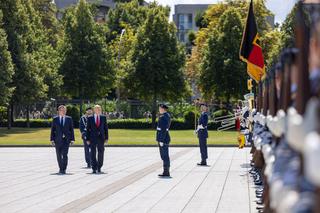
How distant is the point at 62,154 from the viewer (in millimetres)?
20266

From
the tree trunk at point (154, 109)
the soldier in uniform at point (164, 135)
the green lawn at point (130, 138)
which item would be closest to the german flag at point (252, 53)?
the soldier in uniform at point (164, 135)

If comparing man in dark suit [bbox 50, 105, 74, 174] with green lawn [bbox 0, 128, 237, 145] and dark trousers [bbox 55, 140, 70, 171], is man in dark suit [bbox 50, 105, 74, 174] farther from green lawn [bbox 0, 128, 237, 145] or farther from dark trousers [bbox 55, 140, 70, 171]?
green lawn [bbox 0, 128, 237, 145]

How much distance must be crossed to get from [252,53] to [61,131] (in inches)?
226

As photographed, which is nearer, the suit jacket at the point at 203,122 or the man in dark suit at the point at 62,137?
the man in dark suit at the point at 62,137

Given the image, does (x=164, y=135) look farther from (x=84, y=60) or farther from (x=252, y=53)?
(x=84, y=60)

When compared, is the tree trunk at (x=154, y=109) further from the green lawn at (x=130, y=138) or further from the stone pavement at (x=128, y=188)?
the stone pavement at (x=128, y=188)

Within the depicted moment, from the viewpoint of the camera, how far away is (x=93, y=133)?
2059 centimetres

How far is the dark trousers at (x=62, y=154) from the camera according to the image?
20.1 metres

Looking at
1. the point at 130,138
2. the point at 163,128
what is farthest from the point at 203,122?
the point at 130,138

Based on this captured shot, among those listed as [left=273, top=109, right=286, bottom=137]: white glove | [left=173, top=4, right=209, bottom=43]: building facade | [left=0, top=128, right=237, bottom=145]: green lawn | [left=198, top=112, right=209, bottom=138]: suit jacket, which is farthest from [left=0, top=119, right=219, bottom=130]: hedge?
[left=173, top=4, right=209, bottom=43]: building facade

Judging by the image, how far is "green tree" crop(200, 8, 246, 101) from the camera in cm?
5853

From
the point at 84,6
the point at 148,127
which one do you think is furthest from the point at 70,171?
the point at 84,6

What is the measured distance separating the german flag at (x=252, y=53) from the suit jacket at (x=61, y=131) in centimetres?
528

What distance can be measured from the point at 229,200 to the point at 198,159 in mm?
12533
